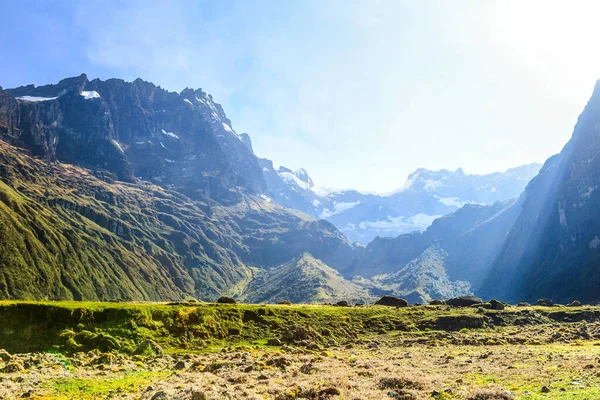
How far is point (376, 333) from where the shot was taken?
80812 mm

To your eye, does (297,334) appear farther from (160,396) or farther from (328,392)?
(160,396)

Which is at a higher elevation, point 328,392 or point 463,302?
point 328,392

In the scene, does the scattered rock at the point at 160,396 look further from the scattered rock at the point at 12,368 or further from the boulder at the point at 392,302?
the boulder at the point at 392,302

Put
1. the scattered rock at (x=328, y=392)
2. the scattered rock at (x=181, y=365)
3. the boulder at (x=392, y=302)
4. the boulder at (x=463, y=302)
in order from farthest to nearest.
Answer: the boulder at (x=463, y=302) < the boulder at (x=392, y=302) < the scattered rock at (x=181, y=365) < the scattered rock at (x=328, y=392)

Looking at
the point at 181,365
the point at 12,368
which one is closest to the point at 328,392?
the point at 181,365

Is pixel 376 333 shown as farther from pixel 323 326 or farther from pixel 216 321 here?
pixel 216 321

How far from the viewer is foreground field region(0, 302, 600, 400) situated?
25953 millimetres

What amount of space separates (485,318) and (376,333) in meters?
35.4

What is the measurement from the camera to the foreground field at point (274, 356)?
26.0 metres

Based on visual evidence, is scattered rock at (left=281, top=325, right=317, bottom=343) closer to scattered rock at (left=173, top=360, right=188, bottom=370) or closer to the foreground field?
the foreground field

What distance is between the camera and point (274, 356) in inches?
1784

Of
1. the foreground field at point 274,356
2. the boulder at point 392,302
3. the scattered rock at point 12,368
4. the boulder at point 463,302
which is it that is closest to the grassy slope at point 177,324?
the foreground field at point 274,356

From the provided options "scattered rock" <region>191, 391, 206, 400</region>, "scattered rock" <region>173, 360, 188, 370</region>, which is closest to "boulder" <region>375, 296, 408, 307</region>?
"scattered rock" <region>173, 360, 188, 370</region>

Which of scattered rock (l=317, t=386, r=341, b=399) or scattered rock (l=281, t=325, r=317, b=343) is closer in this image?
scattered rock (l=317, t=386, r=341, b=399)
